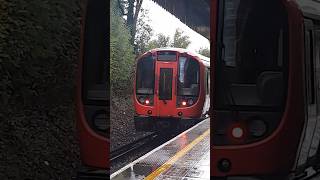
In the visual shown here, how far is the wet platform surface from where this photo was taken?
348 cm

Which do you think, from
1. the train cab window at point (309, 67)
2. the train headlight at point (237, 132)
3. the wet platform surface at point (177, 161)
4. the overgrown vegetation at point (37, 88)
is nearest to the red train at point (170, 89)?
the wet platform surface at point (177, 161)

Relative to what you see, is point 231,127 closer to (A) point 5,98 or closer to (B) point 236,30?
(B) point 236,30

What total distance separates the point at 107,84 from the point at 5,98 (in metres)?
2.99

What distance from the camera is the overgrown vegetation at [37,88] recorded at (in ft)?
20.8

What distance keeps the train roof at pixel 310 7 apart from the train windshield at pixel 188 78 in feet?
2.85

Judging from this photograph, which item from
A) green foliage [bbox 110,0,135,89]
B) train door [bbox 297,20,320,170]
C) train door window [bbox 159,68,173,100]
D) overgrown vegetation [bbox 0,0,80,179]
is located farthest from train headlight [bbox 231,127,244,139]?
overgrown vegetation [bbox 0,0,80,179]

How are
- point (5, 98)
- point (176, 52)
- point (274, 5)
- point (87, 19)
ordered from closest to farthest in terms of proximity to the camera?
1. point (274, 5)
2. point (176, 52)
3. point (87, 19)
4. point (5, 98)

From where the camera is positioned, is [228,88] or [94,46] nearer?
[228,88]

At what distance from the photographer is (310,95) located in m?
3.56

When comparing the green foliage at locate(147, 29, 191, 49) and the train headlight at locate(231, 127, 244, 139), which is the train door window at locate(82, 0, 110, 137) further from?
the train headlight at locate(231, 127, 244, 139)

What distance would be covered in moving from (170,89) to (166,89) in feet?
0.17

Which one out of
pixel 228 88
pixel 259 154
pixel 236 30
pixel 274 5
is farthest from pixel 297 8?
pixel 259 154

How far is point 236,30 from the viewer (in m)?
3.47

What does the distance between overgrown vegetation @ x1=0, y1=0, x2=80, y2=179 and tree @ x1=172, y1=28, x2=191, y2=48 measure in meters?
3.28
